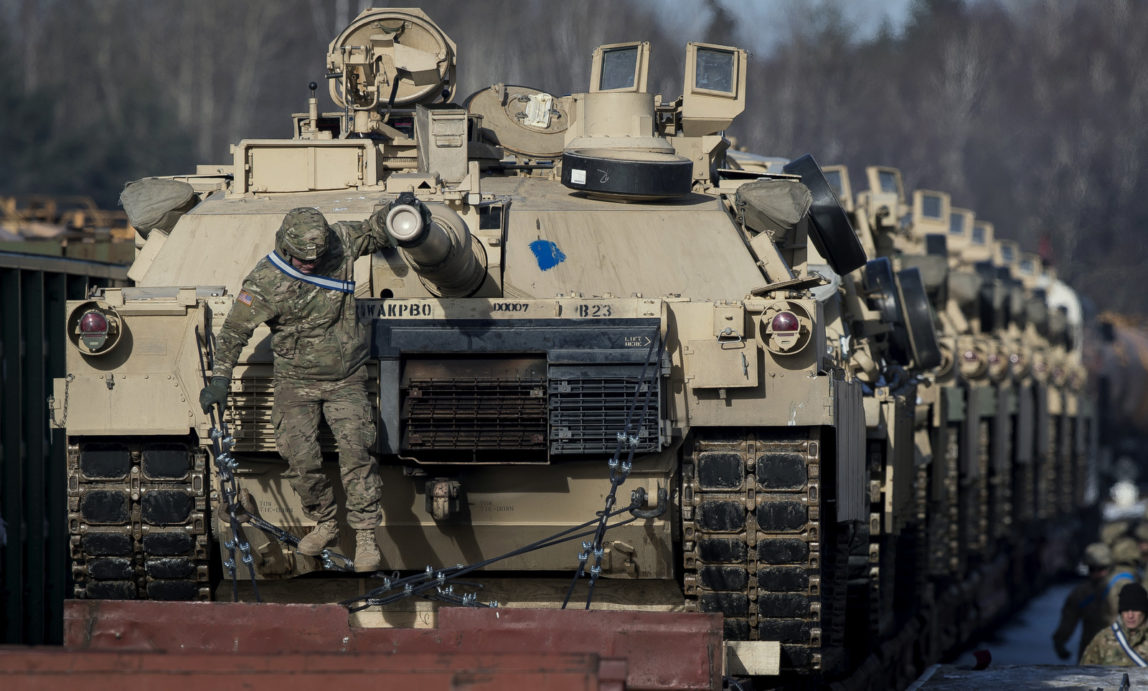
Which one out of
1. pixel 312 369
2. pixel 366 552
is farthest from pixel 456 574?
pixel 312 369

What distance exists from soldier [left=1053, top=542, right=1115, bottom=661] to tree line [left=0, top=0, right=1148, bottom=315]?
28.4 m

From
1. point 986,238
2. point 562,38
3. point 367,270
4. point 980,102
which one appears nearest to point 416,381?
point 367,270

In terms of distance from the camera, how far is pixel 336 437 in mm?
9766

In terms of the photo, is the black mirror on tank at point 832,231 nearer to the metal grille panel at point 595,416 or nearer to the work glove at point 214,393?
the metal grille panel at point 595,416

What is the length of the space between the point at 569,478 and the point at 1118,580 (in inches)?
293

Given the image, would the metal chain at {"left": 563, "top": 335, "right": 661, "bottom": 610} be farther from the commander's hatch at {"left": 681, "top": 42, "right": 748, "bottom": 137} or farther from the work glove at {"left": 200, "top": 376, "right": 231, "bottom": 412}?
the commander's hatch at {"left": 681, "top": 42, "right": 748, "bottom": 137}

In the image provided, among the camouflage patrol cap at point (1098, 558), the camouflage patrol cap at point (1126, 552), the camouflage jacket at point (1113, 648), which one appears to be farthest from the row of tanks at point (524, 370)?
the camouflage patrol cap at point (1126, 552)

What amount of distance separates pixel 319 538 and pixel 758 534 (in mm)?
2200

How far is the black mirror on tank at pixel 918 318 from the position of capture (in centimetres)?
1611

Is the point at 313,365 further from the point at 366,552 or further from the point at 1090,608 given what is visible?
the point at 1090,608

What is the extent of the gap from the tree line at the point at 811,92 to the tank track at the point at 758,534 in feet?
117

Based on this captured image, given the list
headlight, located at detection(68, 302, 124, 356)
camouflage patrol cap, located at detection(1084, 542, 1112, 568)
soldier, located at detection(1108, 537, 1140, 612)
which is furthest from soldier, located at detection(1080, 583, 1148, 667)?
headlight, located at detection(68, 302, 124, 356)

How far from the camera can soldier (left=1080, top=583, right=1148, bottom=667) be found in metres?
14.1

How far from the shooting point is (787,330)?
10148mm
